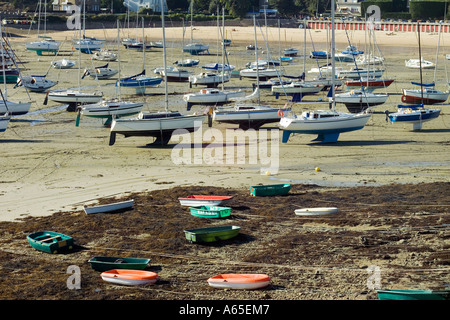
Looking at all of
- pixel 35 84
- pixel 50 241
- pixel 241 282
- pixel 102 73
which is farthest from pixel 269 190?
pixel 102 73

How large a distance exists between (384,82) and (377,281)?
32156 millimetres

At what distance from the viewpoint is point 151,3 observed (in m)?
106

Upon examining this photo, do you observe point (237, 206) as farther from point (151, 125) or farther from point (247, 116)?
point (247, 116)

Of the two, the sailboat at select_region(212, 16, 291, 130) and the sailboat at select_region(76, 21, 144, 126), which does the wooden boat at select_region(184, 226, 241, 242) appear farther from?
the sailboat at select_region(76, 21, 144, 126)

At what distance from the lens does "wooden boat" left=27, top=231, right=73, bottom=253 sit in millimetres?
17391

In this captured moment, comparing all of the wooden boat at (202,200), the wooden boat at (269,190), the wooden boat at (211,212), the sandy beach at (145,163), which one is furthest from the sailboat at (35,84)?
the wooden boat at (211,212)

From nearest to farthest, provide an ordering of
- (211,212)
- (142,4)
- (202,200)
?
(211,212) → (202,200) → (142,4)

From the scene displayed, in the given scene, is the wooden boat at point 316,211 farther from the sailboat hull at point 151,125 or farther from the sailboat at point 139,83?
the sailboat at point 139,83

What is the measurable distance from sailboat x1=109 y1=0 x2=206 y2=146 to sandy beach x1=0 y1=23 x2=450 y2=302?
0.62 metres

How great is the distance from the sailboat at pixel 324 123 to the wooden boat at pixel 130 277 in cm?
1612

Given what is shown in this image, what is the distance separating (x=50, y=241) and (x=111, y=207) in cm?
349

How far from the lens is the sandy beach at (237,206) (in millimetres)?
15453

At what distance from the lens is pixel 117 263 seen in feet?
52.3
